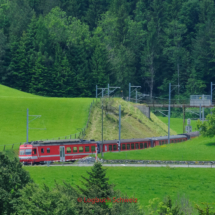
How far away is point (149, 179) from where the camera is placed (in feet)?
154

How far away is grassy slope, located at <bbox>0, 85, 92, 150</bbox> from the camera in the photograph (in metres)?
76.9

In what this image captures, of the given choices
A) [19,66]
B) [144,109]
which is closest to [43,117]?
[144,109]

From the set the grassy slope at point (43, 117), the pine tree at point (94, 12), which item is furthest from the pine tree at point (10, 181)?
the pine tree at point (94, 12)

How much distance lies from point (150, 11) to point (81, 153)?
108 m

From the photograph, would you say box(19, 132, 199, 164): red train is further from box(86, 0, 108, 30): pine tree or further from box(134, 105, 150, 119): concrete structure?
box(86, 0, 108, 30): pine tree

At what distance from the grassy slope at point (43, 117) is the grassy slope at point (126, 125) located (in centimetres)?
262

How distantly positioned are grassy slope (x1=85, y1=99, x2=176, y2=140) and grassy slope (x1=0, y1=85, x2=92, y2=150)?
2.62 metres

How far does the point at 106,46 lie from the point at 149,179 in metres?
99.4

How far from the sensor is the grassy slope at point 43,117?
76875 mm

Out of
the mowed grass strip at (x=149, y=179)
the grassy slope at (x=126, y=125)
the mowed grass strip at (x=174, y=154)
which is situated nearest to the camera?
the mowed grass strip at (x=149, y=179)

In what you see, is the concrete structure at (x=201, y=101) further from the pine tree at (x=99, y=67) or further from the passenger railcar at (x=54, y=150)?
the pine tree at (x=99, y=67)

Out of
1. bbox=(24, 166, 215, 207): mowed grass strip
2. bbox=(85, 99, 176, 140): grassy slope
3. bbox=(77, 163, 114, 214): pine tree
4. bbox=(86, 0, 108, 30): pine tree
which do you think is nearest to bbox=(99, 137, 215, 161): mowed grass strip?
bbox=(24, 166, 215, 207): mowed grass strip

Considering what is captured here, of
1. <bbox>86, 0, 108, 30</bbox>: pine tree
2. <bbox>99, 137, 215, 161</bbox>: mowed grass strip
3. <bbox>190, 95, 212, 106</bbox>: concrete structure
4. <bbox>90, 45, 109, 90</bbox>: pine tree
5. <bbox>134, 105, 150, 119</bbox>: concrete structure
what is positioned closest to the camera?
<bbox>99, 137, 215, 161</bbox>: mowed grass strip

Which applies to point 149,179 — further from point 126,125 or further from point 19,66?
point 19,66
